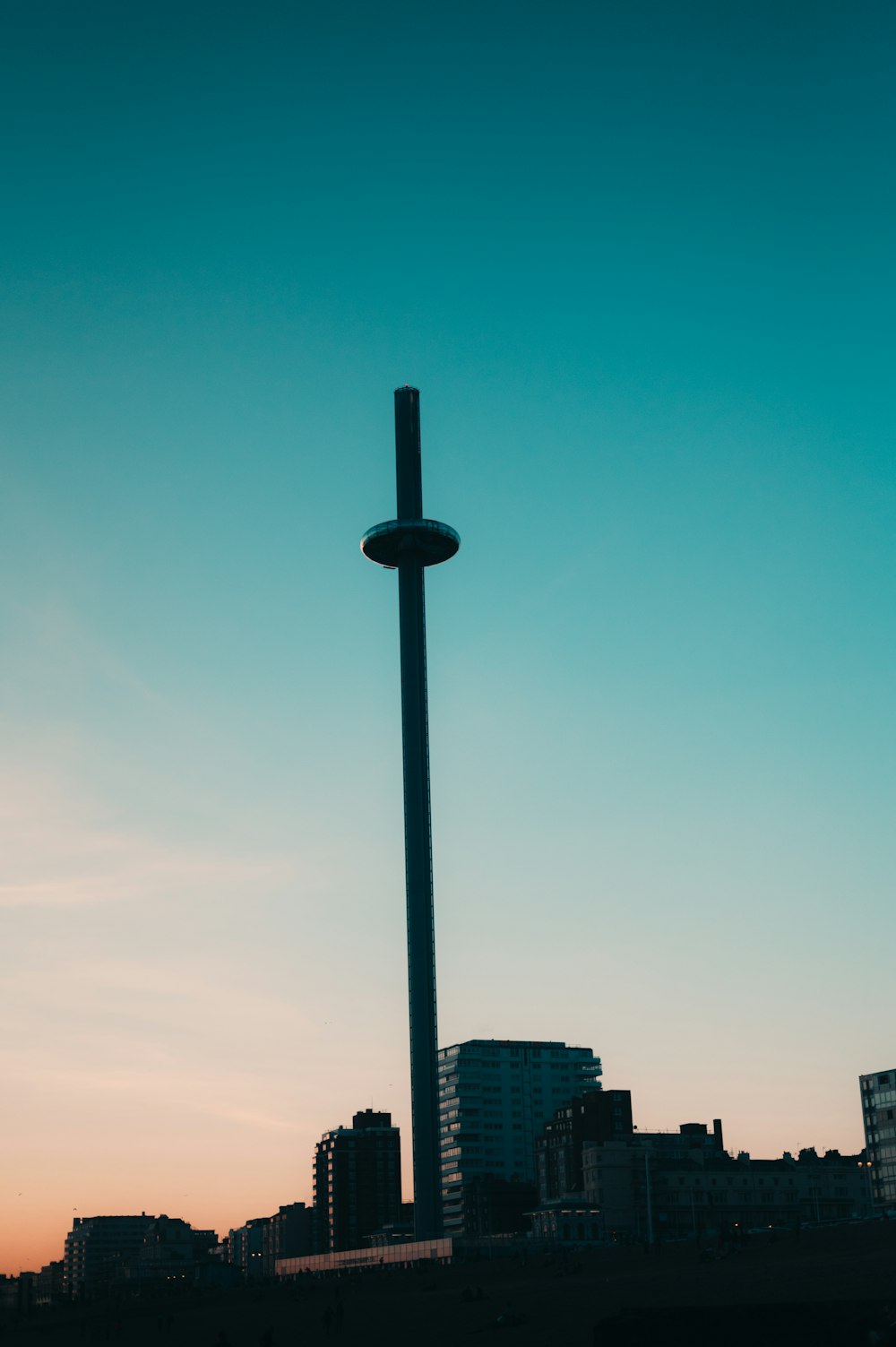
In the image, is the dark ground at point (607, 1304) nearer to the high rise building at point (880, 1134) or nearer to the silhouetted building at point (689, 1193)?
the silhouetted building at point (689, 1193)

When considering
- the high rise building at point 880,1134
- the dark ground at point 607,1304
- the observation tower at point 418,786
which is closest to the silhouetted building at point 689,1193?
the high rise building at point 880,1134

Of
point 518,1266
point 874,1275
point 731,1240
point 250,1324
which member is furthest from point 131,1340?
point 874,1275

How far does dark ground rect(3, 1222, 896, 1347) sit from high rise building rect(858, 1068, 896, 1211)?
243 feet

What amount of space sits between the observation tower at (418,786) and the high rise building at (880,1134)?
61426 mm

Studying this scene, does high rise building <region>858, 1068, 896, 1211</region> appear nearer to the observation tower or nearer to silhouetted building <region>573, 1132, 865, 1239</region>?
silhouetted building <region>573, 1132, 865, 1239</region>

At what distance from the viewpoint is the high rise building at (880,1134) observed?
186 meters

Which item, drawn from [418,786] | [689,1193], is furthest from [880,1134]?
[418,786]

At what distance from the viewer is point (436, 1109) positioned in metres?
158

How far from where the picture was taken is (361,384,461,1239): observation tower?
157875 mm

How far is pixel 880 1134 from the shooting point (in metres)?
191

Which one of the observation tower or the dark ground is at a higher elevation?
the observation tower

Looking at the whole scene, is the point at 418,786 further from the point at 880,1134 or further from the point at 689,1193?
the point at 880,1134

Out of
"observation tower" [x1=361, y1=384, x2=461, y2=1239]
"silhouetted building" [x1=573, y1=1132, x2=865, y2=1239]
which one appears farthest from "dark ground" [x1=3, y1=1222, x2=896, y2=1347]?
"silhouetted building" [x1=573, y1=1132, x2=865, y2=1239]

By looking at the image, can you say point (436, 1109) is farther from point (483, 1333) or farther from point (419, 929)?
point (483, 1333)
